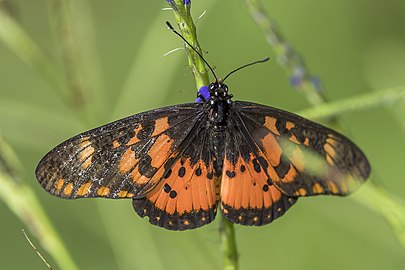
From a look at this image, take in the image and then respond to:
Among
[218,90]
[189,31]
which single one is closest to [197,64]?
[189,31]

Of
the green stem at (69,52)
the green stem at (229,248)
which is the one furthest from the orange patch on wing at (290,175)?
the green stem at (69,52)

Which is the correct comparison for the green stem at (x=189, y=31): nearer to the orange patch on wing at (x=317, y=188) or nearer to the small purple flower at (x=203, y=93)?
the small purple flower at (x=203, y=93)

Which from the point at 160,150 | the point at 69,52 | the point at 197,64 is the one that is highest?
the point at 69,52

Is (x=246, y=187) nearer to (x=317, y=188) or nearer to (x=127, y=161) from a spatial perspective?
(x=317, y=188)

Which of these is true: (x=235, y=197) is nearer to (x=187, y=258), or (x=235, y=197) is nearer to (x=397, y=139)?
(x=187, y=258)

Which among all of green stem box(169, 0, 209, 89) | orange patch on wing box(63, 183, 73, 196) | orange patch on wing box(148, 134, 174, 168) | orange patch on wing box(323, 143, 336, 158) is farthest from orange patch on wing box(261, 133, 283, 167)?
orange patch on wing box(63, 183, 73, 196)

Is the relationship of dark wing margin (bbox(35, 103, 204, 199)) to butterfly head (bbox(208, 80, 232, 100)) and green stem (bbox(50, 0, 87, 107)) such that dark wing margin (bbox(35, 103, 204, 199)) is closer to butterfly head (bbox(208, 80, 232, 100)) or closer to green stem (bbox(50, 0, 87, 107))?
butterfly head (bbox(208, 80, 232, 100))
